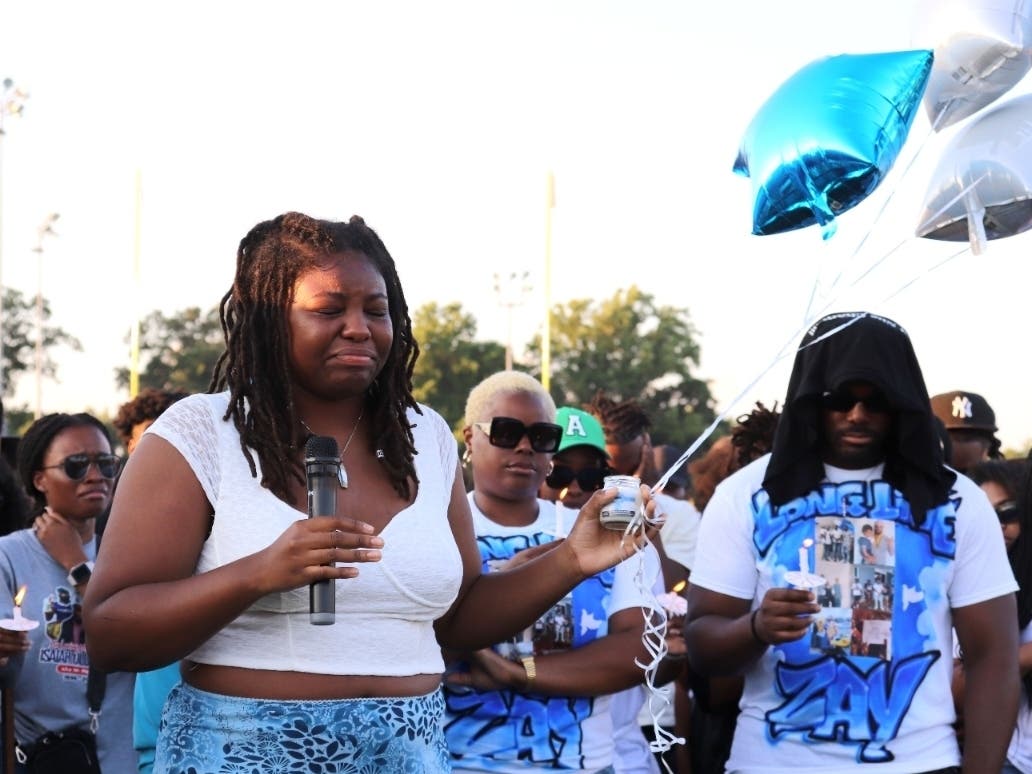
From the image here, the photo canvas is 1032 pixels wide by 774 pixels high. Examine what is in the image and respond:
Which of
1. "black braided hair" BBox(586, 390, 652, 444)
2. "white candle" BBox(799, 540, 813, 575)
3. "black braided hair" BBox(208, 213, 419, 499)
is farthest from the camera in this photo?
"black braided hair" BBox(586, 390, 652, 444)

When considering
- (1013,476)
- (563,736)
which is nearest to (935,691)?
(563,736)

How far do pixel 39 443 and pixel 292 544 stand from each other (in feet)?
11.7

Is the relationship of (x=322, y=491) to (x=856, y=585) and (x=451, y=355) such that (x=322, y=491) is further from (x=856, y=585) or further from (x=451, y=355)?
(x=451, y=355)

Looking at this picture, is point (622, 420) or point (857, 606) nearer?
point (857, 606)

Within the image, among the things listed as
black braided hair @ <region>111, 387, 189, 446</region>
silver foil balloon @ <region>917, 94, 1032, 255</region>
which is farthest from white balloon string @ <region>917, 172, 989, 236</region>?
black braided hair @ <region>111, 387, 189, 446</region>

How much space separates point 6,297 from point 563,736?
6761 centimetres

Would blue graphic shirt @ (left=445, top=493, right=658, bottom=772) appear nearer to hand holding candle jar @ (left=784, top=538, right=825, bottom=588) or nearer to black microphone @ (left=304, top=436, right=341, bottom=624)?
hand holding candle jar @ (left=784, top=538, right=825, bottom=588)

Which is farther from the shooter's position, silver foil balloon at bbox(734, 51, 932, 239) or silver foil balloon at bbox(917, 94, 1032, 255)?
silver foil balloon at bbox(917, 94, 1032, 255)

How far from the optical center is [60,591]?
17.7 feet

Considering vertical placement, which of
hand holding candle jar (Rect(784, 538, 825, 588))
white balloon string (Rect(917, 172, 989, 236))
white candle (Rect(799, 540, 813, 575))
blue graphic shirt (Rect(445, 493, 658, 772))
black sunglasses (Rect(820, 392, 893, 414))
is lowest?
blue graphic shirt (Rect(445, 493, 658, 772))

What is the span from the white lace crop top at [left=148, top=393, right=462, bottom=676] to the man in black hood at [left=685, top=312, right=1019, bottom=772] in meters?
1.26

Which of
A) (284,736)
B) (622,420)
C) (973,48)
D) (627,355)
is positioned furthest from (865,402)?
(627,355)

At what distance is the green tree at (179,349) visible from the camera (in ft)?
211

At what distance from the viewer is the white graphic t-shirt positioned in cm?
396
